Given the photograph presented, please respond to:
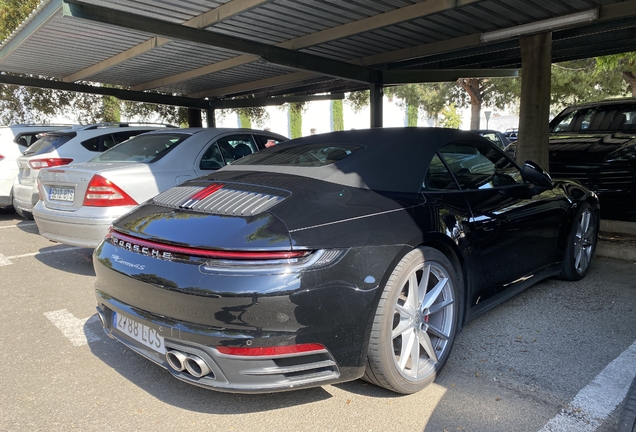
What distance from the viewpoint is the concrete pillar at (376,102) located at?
10.9 metres

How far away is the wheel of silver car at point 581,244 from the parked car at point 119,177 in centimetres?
373

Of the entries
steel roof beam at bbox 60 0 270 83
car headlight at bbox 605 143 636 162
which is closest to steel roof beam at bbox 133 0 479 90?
steel roof beam at bbox 60 0 270 83

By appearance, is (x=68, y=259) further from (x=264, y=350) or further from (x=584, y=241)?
(x=584, y=241)

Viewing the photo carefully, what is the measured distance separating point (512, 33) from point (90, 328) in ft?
24.6

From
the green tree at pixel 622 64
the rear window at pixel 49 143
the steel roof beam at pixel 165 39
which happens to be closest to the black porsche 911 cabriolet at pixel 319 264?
the steel roof beam at pixel 165 39

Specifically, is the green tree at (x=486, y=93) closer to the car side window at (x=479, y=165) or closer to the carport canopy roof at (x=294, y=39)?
the carport canopy roof at (x=294, y=39)

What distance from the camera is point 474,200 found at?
3.29 meters

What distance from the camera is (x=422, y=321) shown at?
2805 mm

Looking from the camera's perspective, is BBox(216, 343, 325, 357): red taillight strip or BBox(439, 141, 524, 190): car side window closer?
BBox(216, 343, 325, 357): red taillight strip

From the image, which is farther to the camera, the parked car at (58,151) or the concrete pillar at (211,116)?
the concrete pillar at (211,116)

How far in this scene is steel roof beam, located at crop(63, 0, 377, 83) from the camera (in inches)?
259

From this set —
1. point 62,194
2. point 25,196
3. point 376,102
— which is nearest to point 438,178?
point 62,194

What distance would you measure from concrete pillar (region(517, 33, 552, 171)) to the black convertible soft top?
164 inches

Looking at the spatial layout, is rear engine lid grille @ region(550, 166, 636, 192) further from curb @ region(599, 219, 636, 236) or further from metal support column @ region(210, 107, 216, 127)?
metal support column @ region(210, 107, 216, 127)
